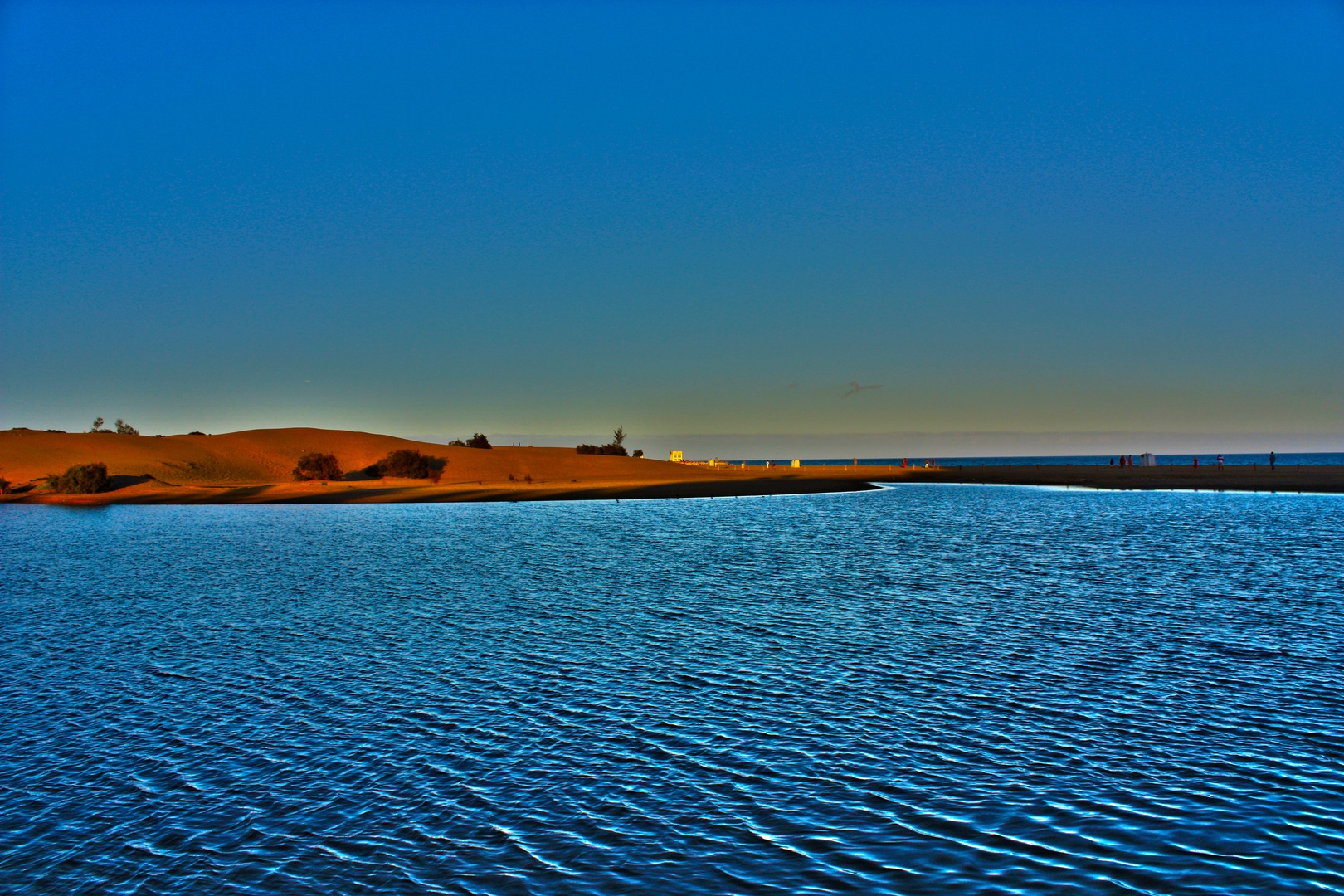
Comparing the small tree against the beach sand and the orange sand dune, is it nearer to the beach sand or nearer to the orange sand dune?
the orange sand dune

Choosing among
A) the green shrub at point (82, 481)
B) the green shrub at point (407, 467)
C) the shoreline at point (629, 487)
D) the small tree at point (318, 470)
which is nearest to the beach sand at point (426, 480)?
the shoreline at point (629, 487)

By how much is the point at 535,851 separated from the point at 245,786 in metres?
3.93

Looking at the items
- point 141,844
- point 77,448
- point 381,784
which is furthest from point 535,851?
point 77,448

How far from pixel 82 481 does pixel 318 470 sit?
20.8m

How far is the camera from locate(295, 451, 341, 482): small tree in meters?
89.4

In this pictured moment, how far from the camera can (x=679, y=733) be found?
11242mm

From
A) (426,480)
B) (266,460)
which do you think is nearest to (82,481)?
(426,480)

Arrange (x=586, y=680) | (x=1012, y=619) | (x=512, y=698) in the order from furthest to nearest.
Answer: (x=1012, y=619) → (x=586, y=680) → (x=512, y=698)

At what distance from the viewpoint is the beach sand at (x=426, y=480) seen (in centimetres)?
7394

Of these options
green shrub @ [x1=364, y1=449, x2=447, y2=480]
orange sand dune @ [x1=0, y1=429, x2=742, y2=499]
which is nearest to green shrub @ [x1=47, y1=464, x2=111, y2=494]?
orange sand dune @ [x1=0, y1=429, x2=742, y2=499]

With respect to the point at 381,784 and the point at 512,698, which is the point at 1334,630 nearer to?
the point at 512,698

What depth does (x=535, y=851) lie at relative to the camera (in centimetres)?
789

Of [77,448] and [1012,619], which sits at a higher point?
[77,448]

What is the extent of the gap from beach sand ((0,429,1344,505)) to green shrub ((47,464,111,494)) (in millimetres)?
1415
